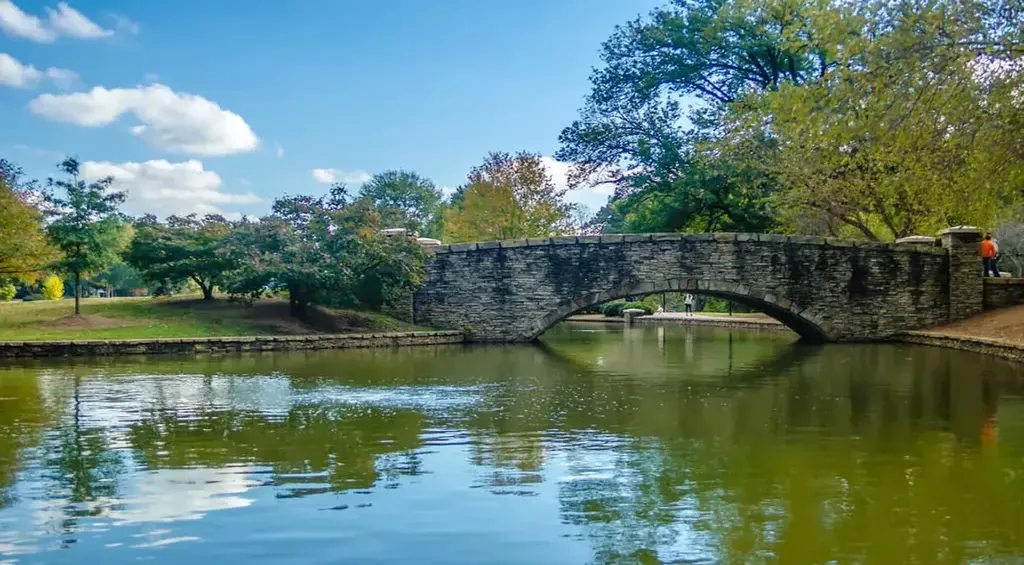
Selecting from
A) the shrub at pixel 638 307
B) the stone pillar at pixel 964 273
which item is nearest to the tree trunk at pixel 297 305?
the stone pillar at pixel 964 273

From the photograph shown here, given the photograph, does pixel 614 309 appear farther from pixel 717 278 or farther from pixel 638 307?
pixel 717 278

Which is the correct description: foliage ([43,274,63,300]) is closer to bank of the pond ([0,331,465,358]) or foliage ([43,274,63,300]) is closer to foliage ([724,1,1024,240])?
bank of the pond ([0,331,465,358])

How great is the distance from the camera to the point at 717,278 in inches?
779

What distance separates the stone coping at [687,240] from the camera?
19.7 m

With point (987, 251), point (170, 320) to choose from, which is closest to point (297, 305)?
point (170, 320)

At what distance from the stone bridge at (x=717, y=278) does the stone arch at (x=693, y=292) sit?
0.9 inches

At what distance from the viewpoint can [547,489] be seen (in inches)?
220

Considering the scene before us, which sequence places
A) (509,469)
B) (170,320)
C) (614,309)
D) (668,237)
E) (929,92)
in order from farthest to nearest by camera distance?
1. (614,309)
2. (668,237)
3. (170,320)
4. (929,92)
5. (509,469)

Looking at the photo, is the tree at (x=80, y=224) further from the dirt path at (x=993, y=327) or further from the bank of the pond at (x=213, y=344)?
the dirt path at (x=993, y=327)

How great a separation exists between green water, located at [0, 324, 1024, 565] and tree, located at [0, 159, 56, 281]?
6249 mm

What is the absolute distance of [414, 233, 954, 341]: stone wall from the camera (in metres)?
19.8

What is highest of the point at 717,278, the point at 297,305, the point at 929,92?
the point at 929,92

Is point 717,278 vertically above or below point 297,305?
above

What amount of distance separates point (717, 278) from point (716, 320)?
28.1 feet
